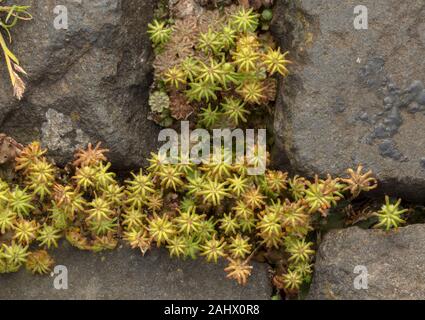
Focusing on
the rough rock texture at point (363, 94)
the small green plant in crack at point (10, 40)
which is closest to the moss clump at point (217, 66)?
the rough rock texture at point (363, 94)

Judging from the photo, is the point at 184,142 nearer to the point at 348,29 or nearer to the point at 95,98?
the point at 95,98

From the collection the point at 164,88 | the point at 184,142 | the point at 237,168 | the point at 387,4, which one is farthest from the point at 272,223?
the point at 387,4

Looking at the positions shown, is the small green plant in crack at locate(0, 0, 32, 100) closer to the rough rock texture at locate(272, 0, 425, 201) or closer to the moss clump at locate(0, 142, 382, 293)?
the moss clump at locate(0, 142, 382, 293)

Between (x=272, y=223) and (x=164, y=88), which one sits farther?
(x=164, y=88)

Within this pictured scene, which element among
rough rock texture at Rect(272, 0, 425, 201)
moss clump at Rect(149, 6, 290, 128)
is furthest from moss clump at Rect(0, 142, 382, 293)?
moss clump at Rect(149, 6, 290, 128)

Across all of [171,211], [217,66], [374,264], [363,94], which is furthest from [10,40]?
[374,264]

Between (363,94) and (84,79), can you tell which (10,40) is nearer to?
(84,79)
